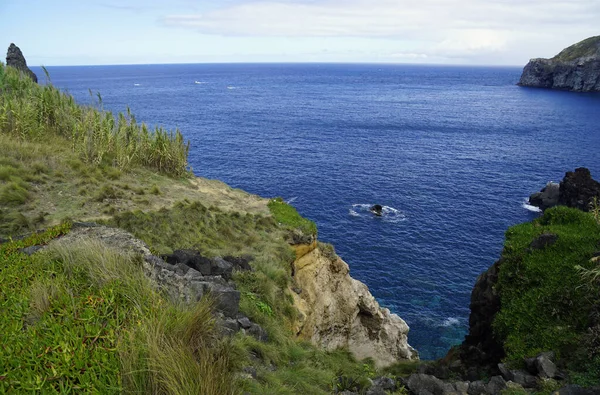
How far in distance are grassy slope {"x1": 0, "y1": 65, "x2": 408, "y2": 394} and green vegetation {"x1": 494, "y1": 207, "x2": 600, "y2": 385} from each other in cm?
701

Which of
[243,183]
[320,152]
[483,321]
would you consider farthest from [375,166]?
[483,321]

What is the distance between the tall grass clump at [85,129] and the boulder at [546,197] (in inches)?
1946

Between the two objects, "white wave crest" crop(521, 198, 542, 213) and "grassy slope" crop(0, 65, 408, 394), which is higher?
"grassy slope" crop(0, 65, 408, 394)

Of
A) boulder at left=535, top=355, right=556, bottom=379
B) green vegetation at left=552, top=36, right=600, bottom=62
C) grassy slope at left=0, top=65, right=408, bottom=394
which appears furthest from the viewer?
green vegetation at left=552, top=36, right=600, bottom=62

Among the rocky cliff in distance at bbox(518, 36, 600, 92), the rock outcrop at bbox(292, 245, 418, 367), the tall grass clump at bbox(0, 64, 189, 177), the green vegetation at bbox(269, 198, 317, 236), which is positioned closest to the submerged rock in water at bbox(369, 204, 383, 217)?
the rock outcrop at bbox(292, 245, 418, 367)

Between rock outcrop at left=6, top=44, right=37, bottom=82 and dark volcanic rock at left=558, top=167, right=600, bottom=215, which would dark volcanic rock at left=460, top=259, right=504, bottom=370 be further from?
rock outcrop at left=6, top=44, right=37, bottom=82

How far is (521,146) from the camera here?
9044cm

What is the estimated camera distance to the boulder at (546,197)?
57144 millimetres

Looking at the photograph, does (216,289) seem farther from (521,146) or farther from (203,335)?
(521,146)

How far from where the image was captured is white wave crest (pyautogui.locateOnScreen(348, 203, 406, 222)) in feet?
175

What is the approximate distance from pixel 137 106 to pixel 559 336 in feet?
433

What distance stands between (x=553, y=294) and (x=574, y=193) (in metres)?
42.4

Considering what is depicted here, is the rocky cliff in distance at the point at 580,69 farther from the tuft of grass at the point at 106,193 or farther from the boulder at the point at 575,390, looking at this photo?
the tuft of grass at the point at 106,193

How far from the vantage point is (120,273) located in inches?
358
